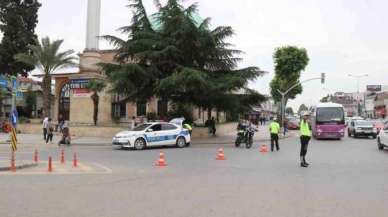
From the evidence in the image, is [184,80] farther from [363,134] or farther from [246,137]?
[363,134]

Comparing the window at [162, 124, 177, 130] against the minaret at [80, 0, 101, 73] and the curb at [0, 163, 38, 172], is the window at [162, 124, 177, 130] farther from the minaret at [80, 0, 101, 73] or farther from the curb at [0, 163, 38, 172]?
the minaret at [80, 0, 101, 73]

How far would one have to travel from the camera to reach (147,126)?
1001 inches

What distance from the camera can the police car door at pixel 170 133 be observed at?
25.6m

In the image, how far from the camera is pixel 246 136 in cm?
2625

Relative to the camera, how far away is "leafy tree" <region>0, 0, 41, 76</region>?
164 feet

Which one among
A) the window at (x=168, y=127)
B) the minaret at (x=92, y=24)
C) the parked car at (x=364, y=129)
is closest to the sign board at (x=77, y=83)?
the minaret at (x=92, y=24)

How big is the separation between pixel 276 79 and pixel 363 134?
25.2 m

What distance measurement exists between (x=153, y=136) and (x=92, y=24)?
945 inches

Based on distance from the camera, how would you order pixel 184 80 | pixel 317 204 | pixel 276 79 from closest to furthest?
pixel 317 204
pixel 184 80
pixel 276 79

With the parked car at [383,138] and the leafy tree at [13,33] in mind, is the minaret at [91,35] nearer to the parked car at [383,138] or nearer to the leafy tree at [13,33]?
the leafy tree at [13,33]

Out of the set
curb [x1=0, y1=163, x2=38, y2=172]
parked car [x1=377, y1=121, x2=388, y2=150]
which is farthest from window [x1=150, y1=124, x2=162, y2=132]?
parked car [x1=377, y1=121, x2=388, y2=150]

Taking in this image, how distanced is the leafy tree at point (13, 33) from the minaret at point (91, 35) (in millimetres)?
7560

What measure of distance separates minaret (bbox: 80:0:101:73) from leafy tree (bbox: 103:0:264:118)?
425 inches

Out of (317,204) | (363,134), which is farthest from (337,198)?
(363,134)
